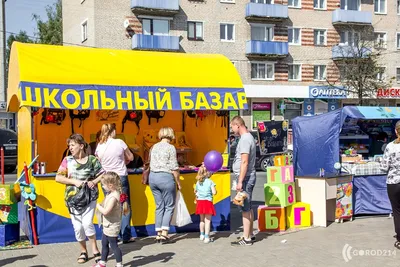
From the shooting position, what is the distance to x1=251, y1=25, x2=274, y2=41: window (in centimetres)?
3772

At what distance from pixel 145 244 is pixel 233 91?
9.84 ft

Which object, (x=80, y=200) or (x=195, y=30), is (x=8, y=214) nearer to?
(x=80, y=200)

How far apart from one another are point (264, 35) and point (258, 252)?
3210 cm

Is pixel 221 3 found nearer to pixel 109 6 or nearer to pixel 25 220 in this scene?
pixel 109 6

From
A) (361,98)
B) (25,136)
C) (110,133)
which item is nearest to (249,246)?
(110,133)

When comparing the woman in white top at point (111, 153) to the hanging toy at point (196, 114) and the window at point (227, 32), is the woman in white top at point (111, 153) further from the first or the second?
the window at point (227, 32)

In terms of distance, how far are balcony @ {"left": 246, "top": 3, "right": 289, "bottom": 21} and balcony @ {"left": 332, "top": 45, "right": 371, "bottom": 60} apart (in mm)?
4800

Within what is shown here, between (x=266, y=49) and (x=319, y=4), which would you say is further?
(x=319, y=4)

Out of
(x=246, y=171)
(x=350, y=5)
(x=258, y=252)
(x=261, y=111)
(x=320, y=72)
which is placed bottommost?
(x=258, y=252)

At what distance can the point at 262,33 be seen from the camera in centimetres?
3797

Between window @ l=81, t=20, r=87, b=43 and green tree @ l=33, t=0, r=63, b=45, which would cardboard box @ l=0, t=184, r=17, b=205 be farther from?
green tree @ l=33, t=0, r=63, b=45

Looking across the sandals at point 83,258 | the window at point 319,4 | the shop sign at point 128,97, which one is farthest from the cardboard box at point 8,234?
the window at point 319,4

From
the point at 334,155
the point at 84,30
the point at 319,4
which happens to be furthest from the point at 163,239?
the point at 319,4

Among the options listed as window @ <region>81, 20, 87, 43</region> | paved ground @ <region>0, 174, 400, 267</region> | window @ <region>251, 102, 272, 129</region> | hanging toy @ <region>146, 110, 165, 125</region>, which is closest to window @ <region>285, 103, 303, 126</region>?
window @ <region>251, 102, 272, 129</region>
